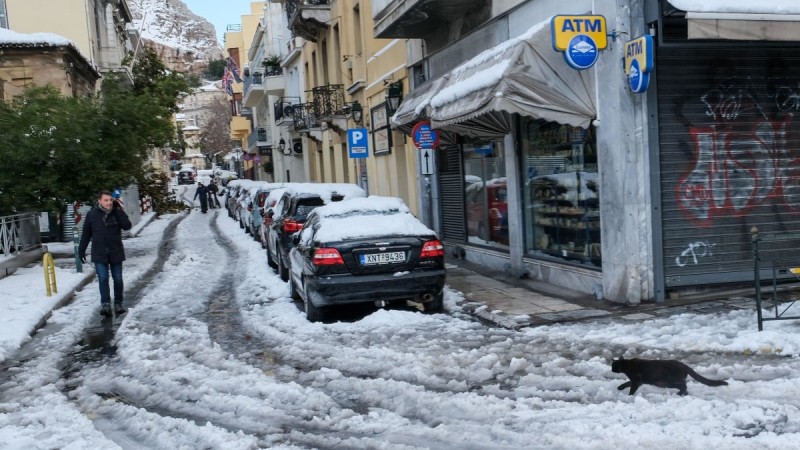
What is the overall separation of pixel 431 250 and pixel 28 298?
6.87 metres

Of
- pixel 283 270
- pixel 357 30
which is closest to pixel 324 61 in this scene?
pixel 357 30

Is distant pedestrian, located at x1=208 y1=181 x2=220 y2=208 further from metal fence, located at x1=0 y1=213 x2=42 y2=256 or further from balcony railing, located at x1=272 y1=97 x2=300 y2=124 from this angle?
metal fence, located at x1=0 y1=213 x2=42 y2=256

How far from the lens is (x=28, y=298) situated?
39.3 ft

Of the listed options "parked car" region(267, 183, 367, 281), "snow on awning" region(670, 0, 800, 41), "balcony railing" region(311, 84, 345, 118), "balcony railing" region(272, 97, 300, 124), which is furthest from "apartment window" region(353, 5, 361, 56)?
"snow on awning" region(670, 0, 800, 41)

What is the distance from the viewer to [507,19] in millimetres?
12359

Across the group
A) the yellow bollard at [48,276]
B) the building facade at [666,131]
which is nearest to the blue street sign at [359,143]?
the yellow bollard at [48,276]

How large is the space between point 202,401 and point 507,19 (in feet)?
28.1

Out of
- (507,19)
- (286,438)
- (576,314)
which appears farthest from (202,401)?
(507,19)

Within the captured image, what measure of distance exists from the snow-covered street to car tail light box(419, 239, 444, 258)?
78cm

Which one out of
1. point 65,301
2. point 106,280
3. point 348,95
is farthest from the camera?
point 348,95

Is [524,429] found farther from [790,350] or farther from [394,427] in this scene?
[790,350]

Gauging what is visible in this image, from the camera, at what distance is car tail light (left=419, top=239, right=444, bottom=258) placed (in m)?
9.23

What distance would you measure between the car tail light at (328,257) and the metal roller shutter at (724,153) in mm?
4057

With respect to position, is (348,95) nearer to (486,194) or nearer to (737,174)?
(486,194)
